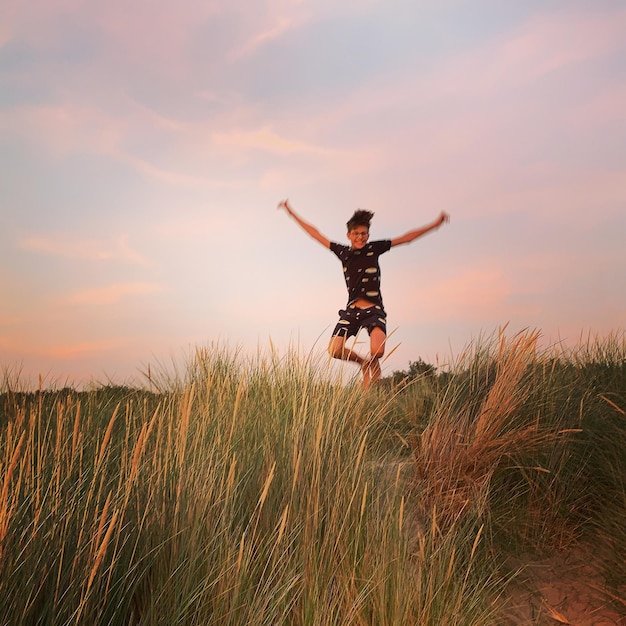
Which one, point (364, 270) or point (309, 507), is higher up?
point (364, 270)

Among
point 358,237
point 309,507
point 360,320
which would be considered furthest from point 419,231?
point 309,507

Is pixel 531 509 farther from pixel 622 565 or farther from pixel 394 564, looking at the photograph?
pixel 394 564

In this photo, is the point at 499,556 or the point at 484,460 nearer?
the point at 499,556

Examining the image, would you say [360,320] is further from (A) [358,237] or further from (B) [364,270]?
(A) [358,237]

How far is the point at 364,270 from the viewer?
8312 mm

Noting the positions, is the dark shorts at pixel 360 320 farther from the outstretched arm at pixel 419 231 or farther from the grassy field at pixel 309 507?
the grassy field at pixel 309 507

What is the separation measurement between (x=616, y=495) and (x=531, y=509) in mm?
502

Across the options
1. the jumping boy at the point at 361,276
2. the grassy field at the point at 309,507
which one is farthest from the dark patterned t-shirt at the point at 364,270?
the grassy field at the point at 309,507

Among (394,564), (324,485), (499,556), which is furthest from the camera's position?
(499,556)

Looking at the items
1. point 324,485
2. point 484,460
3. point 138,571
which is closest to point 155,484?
point 138,571

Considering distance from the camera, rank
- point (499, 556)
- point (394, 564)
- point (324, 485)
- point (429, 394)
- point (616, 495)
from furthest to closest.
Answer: point (429, 394)
point (616, 495)
point (499, 556)
point (324, 485)
point (394, 564)

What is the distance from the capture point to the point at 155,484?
2482 mm

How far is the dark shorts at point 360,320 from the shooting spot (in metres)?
7.99

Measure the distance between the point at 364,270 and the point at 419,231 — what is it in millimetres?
828
